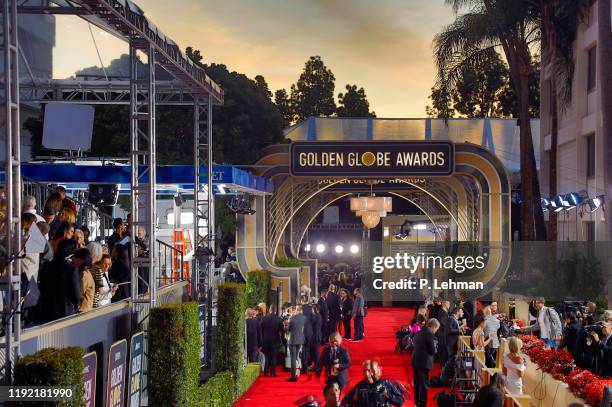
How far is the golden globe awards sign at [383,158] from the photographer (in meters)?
23.8

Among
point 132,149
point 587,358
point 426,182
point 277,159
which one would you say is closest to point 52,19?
point 277,159

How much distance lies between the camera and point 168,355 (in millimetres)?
10781

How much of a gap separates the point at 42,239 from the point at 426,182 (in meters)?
22.7

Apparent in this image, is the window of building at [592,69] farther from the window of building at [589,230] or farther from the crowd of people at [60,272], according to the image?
the crowd of people at [60,272]

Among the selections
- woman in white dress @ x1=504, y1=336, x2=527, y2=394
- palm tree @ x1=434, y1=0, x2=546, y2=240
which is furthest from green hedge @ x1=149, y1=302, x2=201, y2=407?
palm tree @ x1=434, y1=0, x2=546, y2=240

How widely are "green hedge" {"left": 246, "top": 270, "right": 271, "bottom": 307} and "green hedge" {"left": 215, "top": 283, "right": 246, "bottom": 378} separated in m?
6.12

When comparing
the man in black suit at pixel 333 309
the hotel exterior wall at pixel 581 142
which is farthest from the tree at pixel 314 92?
the man in black suit at pixel 333 309

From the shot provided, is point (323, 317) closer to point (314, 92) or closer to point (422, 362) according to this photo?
point (422, 362)

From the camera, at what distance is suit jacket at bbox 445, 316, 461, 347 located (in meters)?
17.4

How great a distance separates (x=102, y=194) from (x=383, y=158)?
7.86 m

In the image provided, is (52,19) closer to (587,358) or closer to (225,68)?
(225,68)

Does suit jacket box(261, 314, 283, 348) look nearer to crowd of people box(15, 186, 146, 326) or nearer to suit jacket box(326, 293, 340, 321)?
suit jacket box(326, 293, 340, 321)

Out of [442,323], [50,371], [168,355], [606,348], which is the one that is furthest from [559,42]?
[50,371]

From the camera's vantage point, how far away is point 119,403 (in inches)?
388
